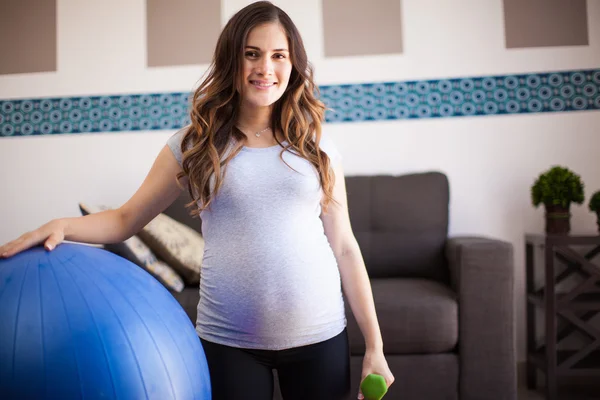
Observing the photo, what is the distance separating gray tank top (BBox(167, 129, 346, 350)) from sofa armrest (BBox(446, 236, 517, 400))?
48.2 inches

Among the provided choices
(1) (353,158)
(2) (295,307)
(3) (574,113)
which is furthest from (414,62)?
(2) (295,307)

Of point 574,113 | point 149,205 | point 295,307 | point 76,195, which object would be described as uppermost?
point 574,113

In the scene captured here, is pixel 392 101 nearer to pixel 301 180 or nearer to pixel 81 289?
pixel 301 180

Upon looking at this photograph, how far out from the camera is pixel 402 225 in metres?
2.79

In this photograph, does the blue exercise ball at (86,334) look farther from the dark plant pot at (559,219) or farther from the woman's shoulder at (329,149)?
the dark plant pot at (559,219)

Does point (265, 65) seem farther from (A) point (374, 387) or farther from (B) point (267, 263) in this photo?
(A) point (374, 387)

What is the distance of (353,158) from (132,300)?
2.41 metres

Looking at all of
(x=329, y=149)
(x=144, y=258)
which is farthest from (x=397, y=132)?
(x=329, y=149)

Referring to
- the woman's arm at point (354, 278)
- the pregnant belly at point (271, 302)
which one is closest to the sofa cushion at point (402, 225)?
the woman's arm at point (354, 278)

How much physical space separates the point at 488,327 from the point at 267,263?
1429mm

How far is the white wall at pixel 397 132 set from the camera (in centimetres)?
304

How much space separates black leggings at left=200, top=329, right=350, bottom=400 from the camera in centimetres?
106

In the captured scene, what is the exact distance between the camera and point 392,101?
3102 millimetres

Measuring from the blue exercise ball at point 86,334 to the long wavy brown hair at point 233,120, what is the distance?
29 cm
